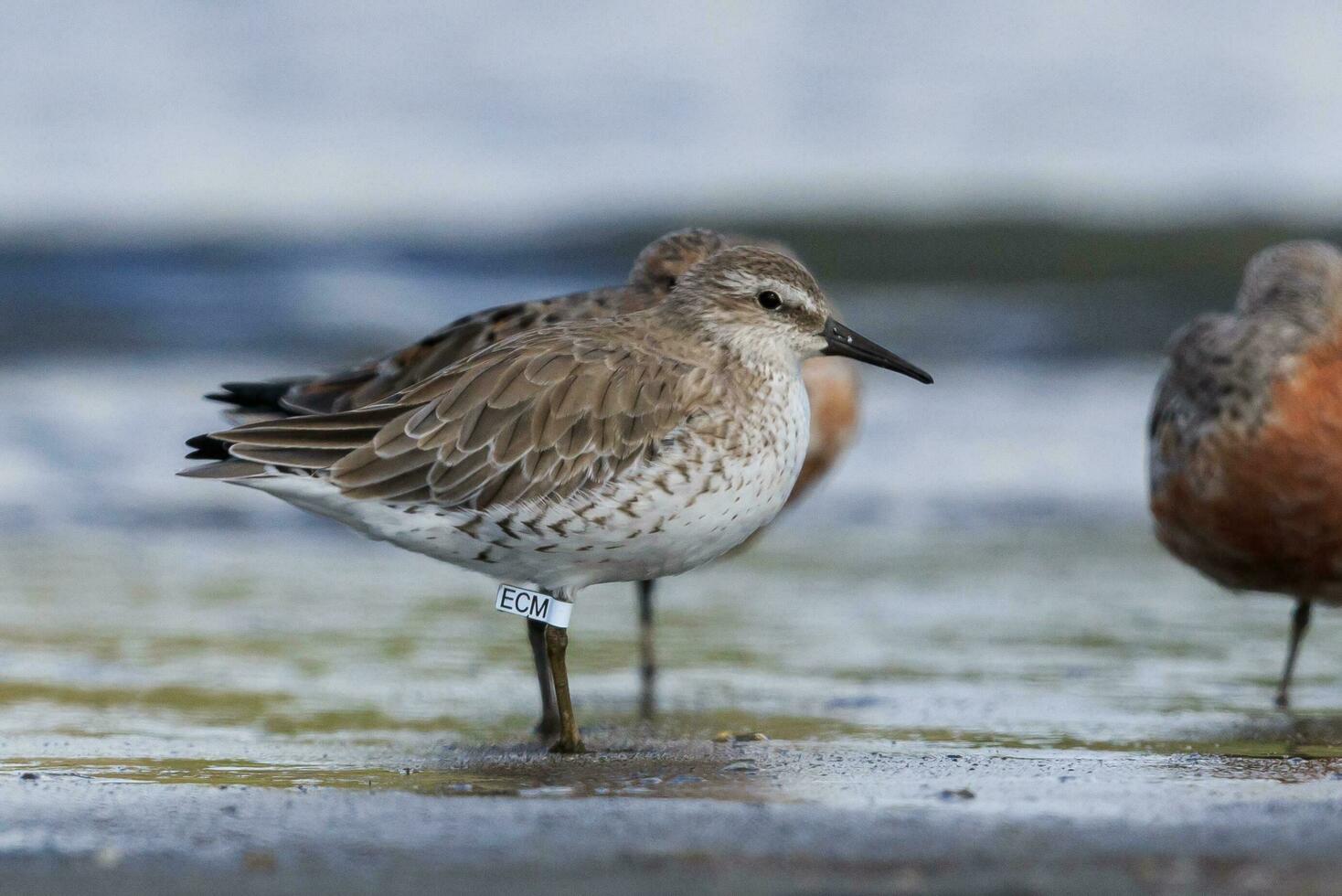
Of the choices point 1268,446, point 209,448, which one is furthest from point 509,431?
point 1268,446

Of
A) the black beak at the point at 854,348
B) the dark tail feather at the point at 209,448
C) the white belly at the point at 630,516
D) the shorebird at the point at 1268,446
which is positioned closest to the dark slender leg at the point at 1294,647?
the shorebird at the point at 1268,446

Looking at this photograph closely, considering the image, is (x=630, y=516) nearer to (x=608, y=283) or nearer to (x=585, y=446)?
(x=585, y=446)

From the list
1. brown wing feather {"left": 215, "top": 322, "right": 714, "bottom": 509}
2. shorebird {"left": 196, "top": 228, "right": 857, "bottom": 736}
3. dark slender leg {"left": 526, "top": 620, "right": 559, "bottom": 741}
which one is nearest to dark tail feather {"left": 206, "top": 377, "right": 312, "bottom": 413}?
shorebird {"left": 196, "top": 228, "right": 857, "bottom": 736}

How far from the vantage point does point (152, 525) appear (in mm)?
10461

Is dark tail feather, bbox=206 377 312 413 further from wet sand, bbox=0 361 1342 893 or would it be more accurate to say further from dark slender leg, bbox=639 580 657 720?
dark slender leg, bbox=639 580 657 720

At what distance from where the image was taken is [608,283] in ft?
63.7

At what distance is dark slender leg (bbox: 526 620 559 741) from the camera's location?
6.33 meters

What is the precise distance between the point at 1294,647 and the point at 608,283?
1295 centimetres

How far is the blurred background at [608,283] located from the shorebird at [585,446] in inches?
32.9

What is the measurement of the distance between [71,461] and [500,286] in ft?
27.4

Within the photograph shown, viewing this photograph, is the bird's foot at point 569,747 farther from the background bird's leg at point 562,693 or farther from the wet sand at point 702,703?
the wet sand at point 702,703

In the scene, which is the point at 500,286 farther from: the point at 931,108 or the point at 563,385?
the point at 563,385

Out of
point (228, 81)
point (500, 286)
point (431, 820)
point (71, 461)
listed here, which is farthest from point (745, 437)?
point (228, 81)

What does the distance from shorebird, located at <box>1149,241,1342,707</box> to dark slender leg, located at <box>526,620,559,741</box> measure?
261 centimetres
